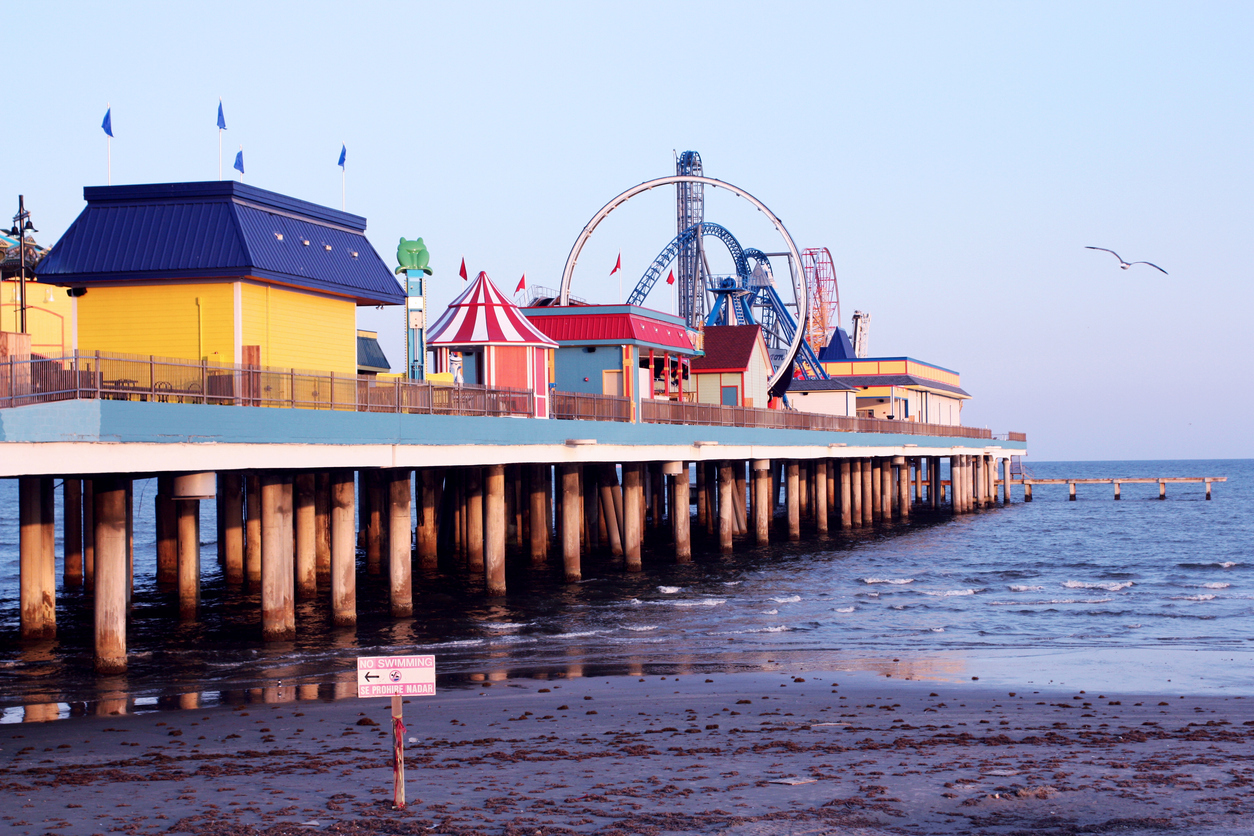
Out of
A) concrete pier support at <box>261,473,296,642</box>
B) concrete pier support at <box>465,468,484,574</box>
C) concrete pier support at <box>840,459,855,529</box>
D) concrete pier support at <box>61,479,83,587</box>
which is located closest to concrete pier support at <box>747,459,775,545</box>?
concrete pier support at <box>840,459,855,529</box>

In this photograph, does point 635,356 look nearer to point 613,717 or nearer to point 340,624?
point 340,624

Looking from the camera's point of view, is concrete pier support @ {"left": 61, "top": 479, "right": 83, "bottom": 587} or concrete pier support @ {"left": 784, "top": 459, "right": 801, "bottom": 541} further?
concrete pier support @ {"left": 784, "top": 459, "right": 801, "bottom": 541}

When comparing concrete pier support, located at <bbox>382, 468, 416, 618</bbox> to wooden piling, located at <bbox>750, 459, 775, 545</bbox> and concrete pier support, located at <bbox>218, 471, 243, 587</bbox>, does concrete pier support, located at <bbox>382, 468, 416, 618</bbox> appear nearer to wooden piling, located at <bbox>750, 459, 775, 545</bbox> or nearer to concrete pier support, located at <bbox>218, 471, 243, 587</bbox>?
concrete pier support, located at <bbox>218, 471, 243, 587</bbox>

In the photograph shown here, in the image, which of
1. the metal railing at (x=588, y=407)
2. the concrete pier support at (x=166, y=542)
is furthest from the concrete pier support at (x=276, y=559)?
the concrete pier support at (x=166, y=542)

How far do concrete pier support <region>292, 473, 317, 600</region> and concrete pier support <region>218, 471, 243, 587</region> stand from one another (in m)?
2.35

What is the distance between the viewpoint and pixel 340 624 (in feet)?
73.7

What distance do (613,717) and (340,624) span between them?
28.4ft

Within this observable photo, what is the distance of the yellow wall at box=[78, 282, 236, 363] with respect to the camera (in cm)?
2270

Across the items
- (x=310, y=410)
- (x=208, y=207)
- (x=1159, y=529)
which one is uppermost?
(x=208, y=207)

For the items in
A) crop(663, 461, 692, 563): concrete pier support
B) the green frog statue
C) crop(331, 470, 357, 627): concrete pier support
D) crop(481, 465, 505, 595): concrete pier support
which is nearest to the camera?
crop(331, 470, 357, 627): concrete pier support

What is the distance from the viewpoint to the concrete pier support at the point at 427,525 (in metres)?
35.2

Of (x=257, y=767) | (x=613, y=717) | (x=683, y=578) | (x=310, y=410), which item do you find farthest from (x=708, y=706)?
(x=683, y=578)

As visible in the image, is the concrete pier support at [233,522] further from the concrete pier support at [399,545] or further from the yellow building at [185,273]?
the concrete pier support at [399,545]

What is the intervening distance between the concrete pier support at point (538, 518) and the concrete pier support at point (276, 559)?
43.6ft
